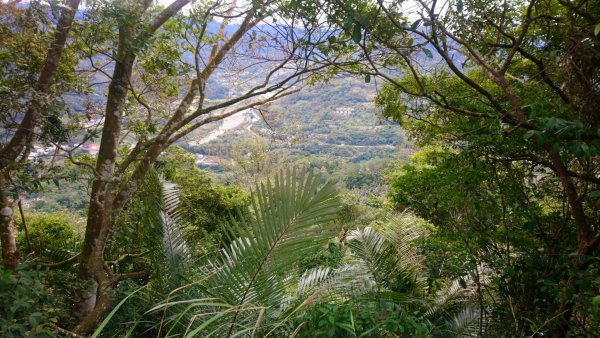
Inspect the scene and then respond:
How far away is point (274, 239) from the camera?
163cm

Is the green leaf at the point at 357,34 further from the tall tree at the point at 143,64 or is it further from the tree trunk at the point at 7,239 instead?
the tree trunk at the point at 7,239

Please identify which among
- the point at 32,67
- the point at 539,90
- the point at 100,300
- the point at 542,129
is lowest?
the point at 100,300

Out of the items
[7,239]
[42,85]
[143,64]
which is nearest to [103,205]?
[7,239]

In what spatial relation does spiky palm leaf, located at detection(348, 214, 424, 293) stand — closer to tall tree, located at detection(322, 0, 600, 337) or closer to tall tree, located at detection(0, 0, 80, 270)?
tall tree, located at detection(322, 0, 600, 337)

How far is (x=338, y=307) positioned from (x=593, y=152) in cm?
121

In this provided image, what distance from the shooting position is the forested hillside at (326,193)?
1.67 metres

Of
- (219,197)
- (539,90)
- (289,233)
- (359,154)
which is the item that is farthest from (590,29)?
(359,154)

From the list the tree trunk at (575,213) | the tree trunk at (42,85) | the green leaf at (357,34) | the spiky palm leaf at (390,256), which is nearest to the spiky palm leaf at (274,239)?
the green leaf at (357,34)

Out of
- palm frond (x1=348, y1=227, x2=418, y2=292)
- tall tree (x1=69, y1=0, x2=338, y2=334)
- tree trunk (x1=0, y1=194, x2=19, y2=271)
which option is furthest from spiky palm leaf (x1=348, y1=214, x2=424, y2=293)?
tree trunk (x1=0, y1=194, x2=19, y2=271)

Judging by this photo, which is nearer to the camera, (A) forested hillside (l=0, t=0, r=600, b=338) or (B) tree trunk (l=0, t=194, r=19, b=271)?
(A) forested hillside (l=0, t=0, r=600, b=338)

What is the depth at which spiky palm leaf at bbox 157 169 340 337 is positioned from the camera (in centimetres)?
161

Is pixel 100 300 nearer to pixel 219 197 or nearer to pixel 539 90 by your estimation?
pixel 539 90

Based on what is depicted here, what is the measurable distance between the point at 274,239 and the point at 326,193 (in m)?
0.29

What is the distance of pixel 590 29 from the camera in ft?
6.97
